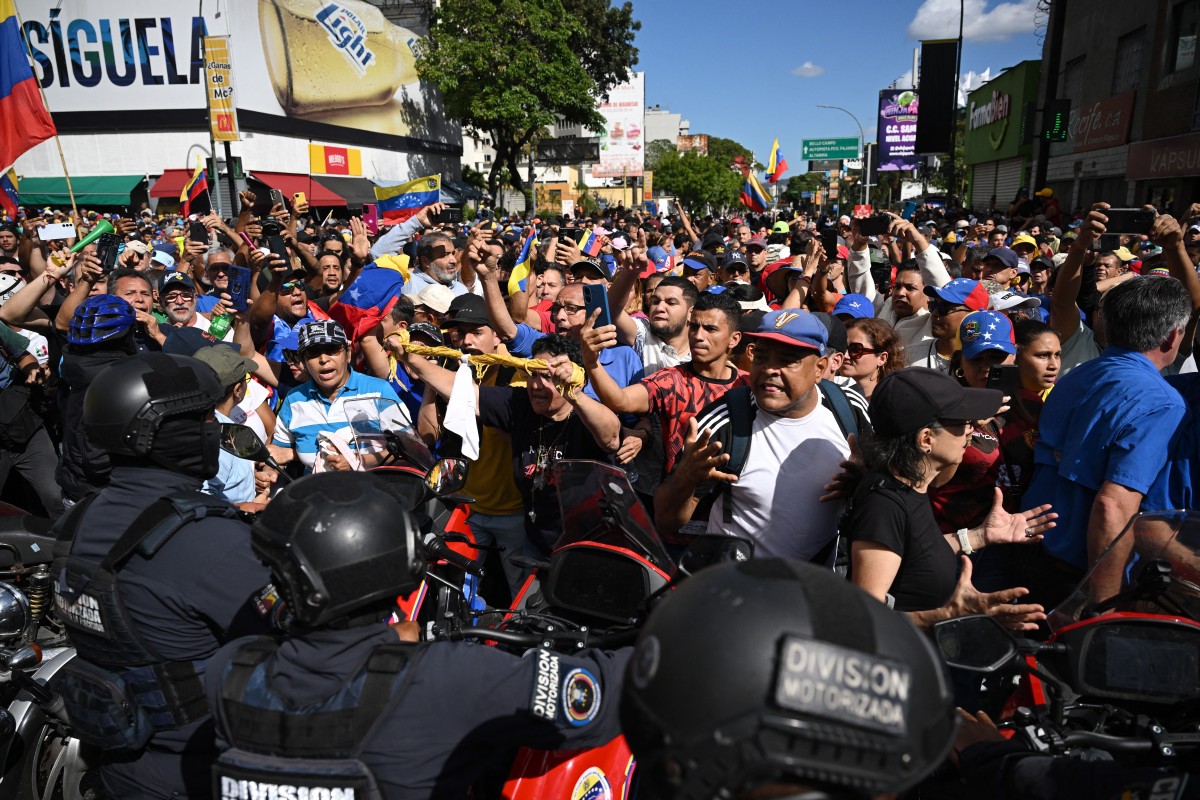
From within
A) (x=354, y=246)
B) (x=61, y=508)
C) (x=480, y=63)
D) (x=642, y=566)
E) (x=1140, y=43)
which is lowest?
(x=61, y=508)

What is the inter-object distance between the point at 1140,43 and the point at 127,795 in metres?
27.9

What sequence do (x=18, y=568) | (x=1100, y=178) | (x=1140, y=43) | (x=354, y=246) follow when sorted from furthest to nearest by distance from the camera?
(x=1100, y=178)
(x=1140, y=43)
(x=354, y=246)
(x=18, y=568)

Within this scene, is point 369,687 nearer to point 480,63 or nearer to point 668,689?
point 668,689

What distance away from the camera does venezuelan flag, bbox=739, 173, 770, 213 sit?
15.4 meters

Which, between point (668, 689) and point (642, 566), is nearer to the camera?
point (668, 689)

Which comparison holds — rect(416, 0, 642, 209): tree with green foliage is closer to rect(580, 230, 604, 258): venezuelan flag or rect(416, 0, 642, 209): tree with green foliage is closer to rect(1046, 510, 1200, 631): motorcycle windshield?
rect(580, 230, 604, 258): venezuelan flag

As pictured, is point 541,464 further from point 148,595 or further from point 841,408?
point 148,595

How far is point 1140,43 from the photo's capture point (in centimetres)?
2152

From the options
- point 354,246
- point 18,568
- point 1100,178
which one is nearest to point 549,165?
point 1100,178

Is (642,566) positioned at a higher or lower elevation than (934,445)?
lower

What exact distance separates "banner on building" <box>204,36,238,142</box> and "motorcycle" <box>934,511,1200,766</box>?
675 inches

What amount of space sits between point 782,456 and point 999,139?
123 feet

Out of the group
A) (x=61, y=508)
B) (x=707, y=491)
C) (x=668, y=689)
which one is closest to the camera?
(x=668, y=689)

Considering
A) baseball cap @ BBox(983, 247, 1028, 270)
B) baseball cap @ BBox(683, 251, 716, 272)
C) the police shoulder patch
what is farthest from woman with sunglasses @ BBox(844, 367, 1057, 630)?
baseball cap @ BBox(683, 251, 716, 272)
